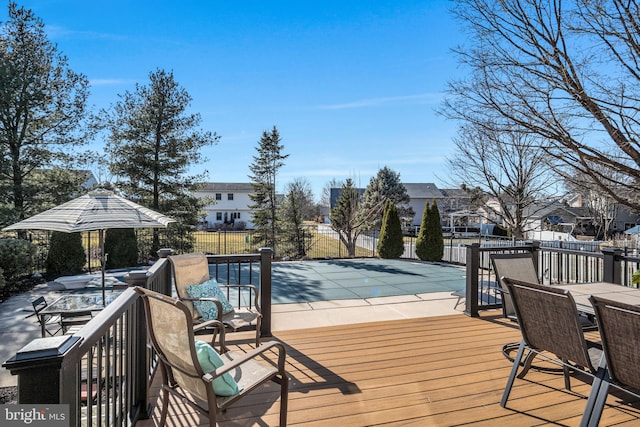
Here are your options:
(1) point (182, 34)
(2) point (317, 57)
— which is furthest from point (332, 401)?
(2) point (317, 57)

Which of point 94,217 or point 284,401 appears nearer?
point 284,401

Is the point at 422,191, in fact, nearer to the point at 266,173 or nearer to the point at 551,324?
the point at 266,173

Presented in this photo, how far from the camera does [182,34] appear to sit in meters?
8.06

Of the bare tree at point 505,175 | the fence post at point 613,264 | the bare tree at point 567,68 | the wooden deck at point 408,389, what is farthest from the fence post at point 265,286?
the bare tree at point 505,175

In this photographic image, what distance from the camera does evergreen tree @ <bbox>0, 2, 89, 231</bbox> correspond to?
931cm

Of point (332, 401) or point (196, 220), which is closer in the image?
point (332, 401)

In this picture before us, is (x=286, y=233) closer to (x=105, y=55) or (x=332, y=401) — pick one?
(x=105, y=55)

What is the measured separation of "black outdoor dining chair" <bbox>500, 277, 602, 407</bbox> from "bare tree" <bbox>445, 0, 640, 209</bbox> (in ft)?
8.64

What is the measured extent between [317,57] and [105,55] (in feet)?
17.8

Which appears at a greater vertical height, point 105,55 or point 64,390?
point 105,55

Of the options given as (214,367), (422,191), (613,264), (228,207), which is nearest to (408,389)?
(214,367)

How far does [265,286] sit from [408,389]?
182cm

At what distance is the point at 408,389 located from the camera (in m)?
2.78

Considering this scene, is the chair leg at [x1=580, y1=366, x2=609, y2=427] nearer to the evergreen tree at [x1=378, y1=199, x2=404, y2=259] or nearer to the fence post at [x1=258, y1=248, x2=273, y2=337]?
the fence post at [x1=258, y1=248, x2=273, y2=337]
